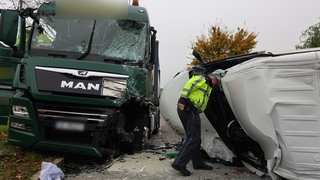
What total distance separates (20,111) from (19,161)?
746 millimetres

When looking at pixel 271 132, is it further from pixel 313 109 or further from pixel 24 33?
pixel 24 33

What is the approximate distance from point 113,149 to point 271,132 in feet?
8.51

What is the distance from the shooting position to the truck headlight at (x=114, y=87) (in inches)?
210

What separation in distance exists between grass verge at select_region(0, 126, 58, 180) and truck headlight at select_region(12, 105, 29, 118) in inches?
26.2

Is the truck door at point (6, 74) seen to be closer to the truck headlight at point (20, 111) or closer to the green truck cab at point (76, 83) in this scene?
the green truck cab at point (76, 83)

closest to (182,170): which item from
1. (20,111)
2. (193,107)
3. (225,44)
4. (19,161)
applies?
(193,107)

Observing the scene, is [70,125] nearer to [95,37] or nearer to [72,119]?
[72,119]

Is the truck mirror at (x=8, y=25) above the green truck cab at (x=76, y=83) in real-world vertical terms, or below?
above

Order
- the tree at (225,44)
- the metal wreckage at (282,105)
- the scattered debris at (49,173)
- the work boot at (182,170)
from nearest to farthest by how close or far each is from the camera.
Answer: the metal wreckage at (282,105) → the scattered debris at (49,173) → the work boot at (182,170) → the tree at (225,44)

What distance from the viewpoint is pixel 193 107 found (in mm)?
5348

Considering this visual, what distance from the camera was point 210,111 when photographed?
575cm

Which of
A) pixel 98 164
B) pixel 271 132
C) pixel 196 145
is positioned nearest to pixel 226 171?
pixel 196 145

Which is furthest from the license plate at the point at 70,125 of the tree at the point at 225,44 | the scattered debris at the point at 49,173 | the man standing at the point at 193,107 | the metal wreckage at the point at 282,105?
the tree at the point at 225,44

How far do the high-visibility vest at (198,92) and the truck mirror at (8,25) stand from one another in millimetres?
3033
